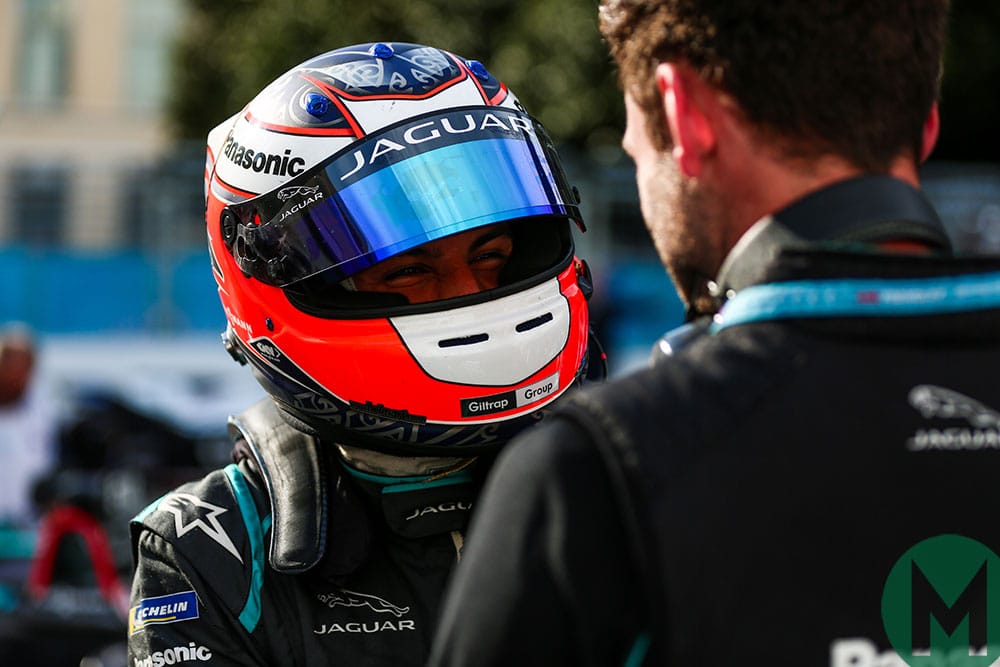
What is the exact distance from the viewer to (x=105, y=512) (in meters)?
7.70

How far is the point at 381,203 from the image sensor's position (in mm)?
2236

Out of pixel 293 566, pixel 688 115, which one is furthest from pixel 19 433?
pixel 688 115

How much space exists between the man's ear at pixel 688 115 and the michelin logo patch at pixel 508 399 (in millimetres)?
807

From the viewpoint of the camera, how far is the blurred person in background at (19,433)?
22.5ft

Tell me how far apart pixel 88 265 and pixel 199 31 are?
15198mm

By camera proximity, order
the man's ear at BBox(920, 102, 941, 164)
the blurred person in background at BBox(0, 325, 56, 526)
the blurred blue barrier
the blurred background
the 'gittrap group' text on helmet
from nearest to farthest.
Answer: the man's ear at BBox(920, 102, 941, 164) → the 'gittrap group' text on helmet → the blurred background → the blurred person in background at BBox(0, 325, 56, 526) → the blurred blue barrier

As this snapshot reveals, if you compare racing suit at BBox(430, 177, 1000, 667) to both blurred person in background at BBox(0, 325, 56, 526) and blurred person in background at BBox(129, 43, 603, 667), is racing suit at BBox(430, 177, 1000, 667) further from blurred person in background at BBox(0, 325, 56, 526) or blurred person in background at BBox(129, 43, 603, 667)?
blurred person in background at BBox(0, 325, 56, 526)

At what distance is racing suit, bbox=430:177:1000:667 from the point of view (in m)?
1.24

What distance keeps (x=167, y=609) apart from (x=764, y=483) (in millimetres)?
1096

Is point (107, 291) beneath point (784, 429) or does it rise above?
beneath

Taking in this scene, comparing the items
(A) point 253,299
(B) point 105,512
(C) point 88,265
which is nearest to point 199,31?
(C) point 88,265

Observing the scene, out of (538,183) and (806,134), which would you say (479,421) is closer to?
(538,183)

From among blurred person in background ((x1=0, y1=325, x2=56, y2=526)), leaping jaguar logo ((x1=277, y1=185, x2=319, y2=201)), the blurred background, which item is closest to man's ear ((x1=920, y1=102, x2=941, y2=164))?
leaping jaguar logo ((x1=277, y1=185, x2=319, y2=201))

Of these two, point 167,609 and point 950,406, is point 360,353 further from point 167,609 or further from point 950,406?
point 950,406
